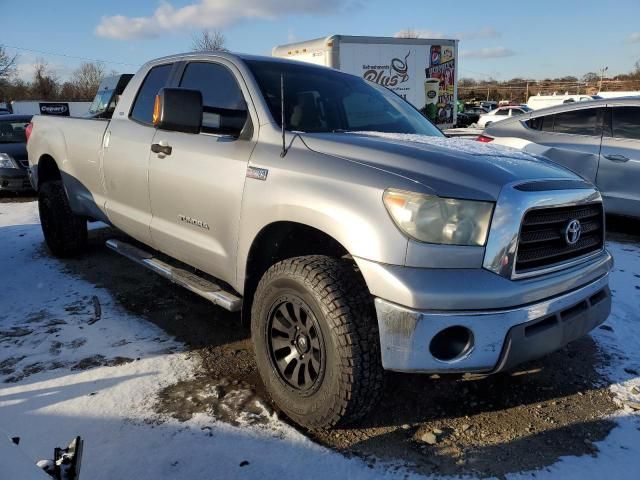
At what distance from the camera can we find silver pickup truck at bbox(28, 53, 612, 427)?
2.16 metres

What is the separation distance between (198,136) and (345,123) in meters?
0.93

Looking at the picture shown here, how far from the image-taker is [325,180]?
7.99 ft

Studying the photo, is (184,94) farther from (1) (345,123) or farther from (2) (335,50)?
(2) (335,50)

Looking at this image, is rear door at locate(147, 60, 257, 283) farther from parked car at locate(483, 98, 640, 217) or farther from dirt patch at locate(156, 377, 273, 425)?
parked car at locate(483, 98, 640, 217)

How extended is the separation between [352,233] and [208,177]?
3.95 ft

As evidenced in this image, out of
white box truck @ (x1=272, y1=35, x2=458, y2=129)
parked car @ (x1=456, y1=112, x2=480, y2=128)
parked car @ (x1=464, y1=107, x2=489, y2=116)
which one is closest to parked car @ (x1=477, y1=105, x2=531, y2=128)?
parked car @ (x1=456, y1=112, x2=480, y2=128)

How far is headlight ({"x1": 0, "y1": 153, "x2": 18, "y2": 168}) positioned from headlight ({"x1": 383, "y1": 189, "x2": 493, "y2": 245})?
375 inches

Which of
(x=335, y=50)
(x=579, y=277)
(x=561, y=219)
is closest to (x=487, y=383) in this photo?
(x=579, y=277)

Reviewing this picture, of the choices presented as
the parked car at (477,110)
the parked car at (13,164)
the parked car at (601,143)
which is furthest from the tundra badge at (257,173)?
the parked car at (477,110)

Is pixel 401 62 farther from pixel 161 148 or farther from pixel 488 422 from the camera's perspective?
pixel 488 422

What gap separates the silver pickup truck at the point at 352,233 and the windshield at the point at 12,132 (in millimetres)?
8114

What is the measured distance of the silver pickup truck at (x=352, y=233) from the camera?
7.09ft

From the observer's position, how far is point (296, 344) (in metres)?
2.57

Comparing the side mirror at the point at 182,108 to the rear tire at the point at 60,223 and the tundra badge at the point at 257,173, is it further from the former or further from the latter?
the rear tire at the point at 60,223
